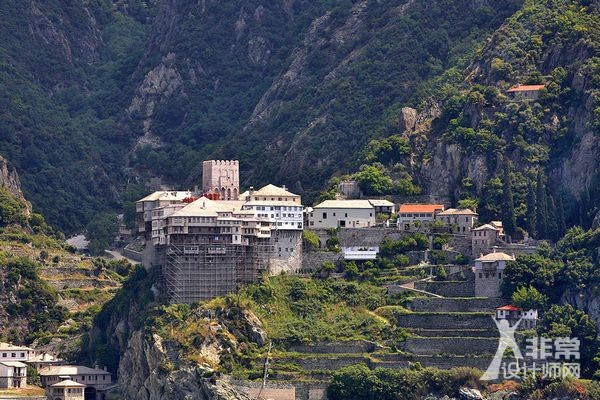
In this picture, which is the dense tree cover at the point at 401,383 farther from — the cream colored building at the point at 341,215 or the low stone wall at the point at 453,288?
the cream colored building at the point at 341,215

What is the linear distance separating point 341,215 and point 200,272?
43.6ft

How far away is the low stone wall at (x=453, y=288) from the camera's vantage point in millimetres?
166750

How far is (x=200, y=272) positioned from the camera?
16638 centimetres

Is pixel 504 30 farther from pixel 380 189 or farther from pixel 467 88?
pixel 380 189

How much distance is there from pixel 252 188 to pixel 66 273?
51.9 feet

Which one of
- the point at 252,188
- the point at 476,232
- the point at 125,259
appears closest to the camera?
the point at 476,232

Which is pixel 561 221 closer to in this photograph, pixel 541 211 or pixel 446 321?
pixel 541 211

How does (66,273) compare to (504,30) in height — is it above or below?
below

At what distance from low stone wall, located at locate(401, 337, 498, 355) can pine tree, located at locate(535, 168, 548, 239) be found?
14.4 meters

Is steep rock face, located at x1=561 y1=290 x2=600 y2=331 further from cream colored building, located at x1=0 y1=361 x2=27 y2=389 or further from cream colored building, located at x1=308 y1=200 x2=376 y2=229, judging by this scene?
cream colored building, located at x1=0 y1=361 x2=27 y2=389

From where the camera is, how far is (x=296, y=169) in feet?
639

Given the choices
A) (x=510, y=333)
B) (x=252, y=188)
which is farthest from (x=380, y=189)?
(x=510, y=333)

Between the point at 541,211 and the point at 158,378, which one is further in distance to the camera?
the point at 541,211

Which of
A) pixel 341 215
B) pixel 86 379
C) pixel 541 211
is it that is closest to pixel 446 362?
pixel 541 211
